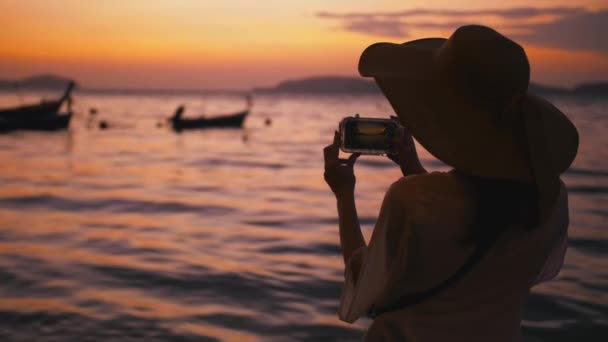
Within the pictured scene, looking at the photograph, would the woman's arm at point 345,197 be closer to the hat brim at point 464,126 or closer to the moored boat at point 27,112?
the hat brim at point 464,126

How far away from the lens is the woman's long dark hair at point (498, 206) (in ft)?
5.16

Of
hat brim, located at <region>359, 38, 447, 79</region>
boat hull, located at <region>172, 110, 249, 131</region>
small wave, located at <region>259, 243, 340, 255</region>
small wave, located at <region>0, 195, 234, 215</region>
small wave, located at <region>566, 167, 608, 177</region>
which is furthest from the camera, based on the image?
boat hull, located at <region>172, 110, 249, 131</region>

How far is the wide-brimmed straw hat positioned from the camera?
4.98ft

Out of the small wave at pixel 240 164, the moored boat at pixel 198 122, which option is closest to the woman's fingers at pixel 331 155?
the small wave at pixel 240 164

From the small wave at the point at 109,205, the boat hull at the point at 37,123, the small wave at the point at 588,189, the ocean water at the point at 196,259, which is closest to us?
the ocean water at the point at 196,259

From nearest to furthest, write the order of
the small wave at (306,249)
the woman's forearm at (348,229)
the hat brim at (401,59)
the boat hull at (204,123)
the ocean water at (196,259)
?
the hat brim at (401,59) → the woman's forearm at (348,229) → the ocean water at (196,259) → the small wave at (306,249) → the boat hull at (204,123)

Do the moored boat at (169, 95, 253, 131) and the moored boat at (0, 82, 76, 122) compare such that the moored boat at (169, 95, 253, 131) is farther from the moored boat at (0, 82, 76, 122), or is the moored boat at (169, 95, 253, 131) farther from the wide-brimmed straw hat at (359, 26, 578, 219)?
the wide-brimmed straw hat at (359, 26, 578, 219)

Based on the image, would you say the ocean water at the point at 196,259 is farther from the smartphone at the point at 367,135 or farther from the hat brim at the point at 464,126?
the hat brim at the point at 464,126

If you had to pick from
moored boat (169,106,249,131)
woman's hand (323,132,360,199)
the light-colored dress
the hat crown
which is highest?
the hat crown

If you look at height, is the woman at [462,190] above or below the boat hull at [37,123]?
above

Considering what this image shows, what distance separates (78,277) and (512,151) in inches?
304

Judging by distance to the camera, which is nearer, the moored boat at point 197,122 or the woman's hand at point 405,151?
the woman's hand at point 405,151

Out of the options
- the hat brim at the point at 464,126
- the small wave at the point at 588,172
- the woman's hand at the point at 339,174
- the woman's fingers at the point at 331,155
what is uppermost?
the hat brim at the point at 464,126

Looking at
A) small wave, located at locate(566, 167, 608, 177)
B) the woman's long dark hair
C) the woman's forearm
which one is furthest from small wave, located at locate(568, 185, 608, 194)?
the woman's long dark hair
